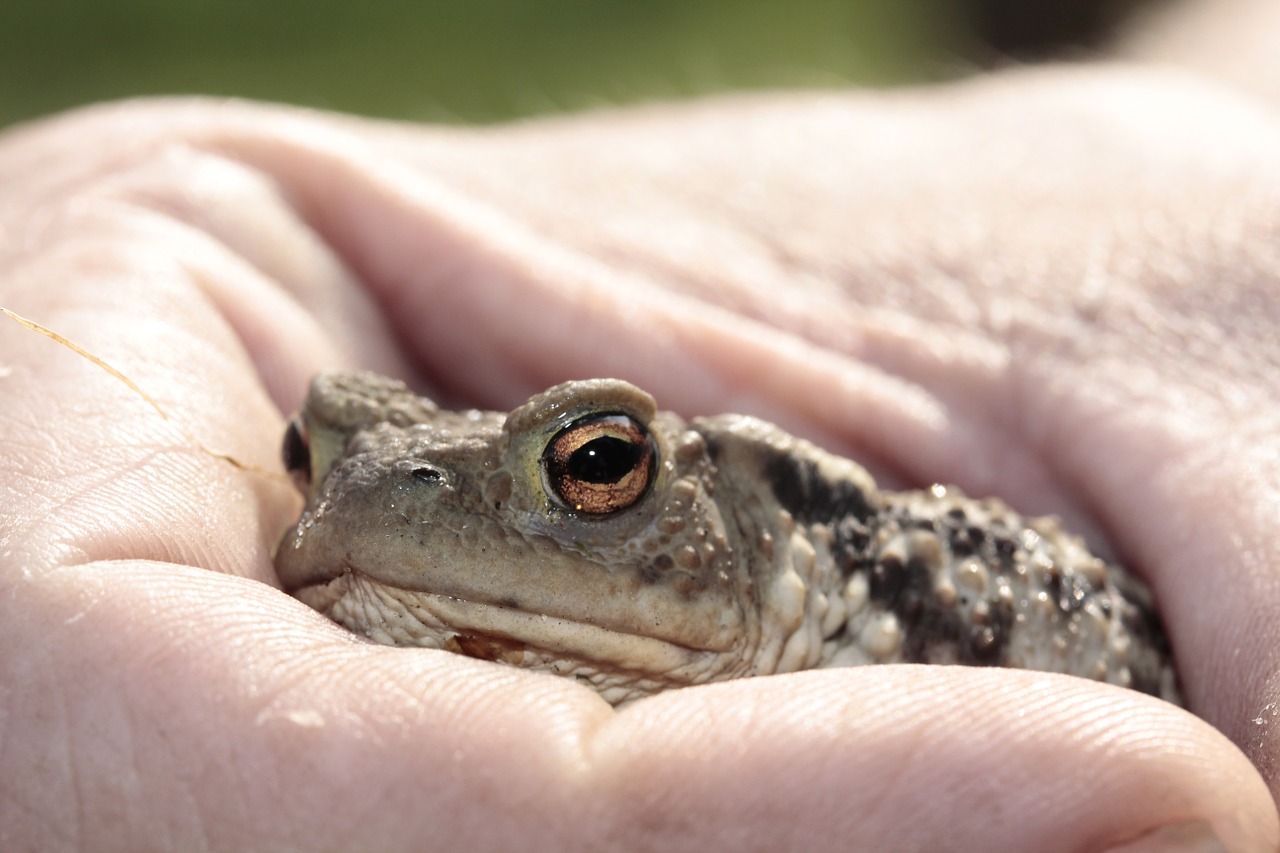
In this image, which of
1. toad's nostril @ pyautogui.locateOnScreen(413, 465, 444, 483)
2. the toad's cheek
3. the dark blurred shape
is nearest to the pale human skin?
the toad's cheek

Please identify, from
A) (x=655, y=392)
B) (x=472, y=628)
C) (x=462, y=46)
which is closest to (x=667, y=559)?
(x=472, y=628)

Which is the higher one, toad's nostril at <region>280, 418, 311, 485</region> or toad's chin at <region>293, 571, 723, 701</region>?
toad's nostril at <region>280, 418, 311, 485</region>

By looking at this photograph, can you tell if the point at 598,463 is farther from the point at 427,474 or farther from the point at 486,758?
the point at 486,758

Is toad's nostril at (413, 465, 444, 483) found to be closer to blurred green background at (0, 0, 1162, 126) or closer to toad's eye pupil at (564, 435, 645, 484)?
toad's eye pupil at (564, 435, 645, 484)

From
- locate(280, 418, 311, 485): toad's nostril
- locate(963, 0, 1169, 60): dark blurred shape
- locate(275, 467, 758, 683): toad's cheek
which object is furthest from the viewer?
locate(963, 0, 1169, 60): dark blurred shape

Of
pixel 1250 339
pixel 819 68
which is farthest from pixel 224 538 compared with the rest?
pixel 819 68

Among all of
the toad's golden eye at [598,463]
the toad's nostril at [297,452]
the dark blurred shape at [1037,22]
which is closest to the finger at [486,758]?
the toad's golden eye at [598,463]

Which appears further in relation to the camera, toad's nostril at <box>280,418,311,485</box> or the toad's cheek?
toad's nostril at <box>280,418,311,485</box>
